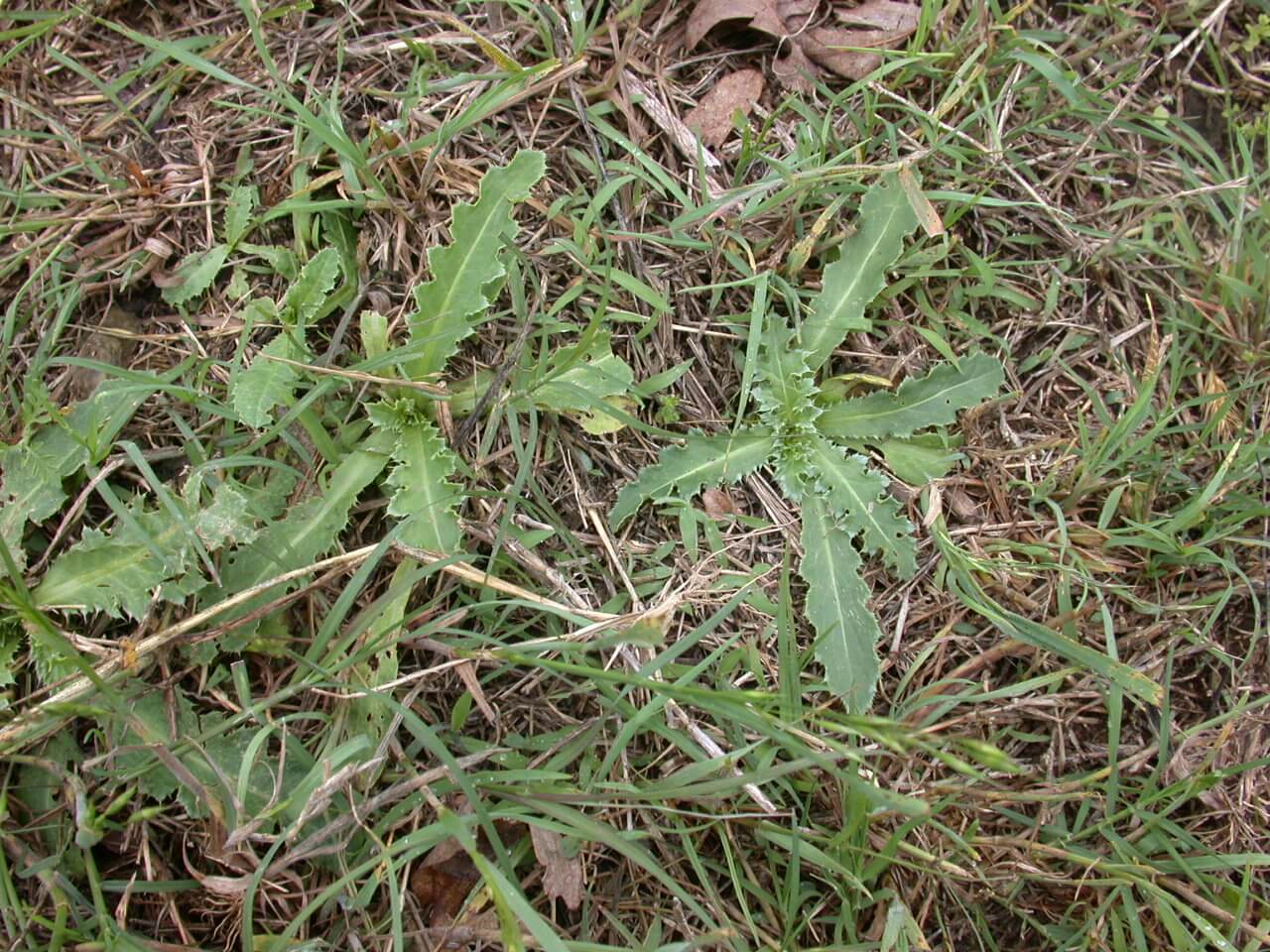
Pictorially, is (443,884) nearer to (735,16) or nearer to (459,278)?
(459,278)

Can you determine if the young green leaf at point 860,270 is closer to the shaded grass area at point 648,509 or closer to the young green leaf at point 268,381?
the shaded grass area at point 648,509

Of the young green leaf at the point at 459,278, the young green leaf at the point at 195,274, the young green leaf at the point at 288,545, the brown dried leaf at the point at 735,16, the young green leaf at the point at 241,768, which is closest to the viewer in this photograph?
the young green leaf at the point at 241,768

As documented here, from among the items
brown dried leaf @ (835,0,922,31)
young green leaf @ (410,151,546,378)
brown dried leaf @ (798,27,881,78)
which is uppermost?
brown dried leaf @ (835,0,922,31)

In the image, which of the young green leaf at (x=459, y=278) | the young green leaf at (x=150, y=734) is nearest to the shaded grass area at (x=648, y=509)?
the young green leaf at (x=150, y=734)

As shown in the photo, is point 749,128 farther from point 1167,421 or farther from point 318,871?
point 318,871

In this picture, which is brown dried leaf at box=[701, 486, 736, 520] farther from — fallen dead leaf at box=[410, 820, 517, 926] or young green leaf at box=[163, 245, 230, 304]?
young green leaf at box=[163, 245, 230, 304]

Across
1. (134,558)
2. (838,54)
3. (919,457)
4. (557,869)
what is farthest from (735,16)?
(557,869)

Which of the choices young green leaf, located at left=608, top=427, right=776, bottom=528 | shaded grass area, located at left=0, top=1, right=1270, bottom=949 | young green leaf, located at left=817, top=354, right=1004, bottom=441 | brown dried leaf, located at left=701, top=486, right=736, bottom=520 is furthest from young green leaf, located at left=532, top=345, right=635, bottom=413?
young green leaf, located at left=817, top=354, right=1004, bottom=441
